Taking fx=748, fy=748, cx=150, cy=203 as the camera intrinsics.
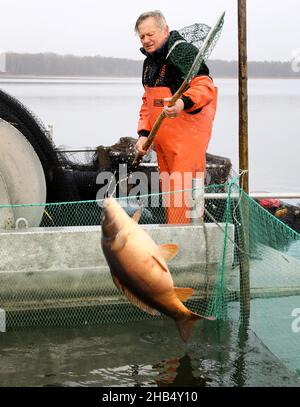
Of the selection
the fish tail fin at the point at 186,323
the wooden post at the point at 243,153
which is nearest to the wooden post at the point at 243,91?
the wooden post at the point at 243,153

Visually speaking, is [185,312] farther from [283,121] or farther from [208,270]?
[283,121]

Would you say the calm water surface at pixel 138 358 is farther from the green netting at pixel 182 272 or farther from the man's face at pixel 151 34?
the man's face at pixel 151 34

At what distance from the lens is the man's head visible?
7367mm

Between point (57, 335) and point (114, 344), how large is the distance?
667 mm

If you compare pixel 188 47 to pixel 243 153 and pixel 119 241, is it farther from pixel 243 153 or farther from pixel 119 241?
pixel 119 241

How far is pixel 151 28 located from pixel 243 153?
170cm

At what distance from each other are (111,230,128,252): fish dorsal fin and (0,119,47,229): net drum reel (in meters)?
4.58

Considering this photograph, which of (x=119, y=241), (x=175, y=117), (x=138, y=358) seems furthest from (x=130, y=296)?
(x=175, y=117)

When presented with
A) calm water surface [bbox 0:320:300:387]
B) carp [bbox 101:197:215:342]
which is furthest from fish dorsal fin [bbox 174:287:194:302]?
calm water surface [bbox 0:320:300:387]

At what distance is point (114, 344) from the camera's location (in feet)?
24.3

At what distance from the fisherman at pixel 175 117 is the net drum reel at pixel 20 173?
4.60ft

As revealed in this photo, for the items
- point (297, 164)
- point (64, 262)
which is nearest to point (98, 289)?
point (64, 262)

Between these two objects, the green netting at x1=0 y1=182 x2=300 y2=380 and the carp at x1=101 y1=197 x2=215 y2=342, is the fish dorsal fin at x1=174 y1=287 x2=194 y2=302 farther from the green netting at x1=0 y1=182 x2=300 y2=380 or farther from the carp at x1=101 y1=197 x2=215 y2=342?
the green netting at x1=0 y1=182 x2=300 y2=380

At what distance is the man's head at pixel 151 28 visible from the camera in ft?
24.2
